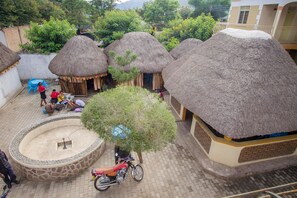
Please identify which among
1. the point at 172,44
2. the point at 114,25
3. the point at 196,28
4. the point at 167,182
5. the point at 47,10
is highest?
the point at 47,10

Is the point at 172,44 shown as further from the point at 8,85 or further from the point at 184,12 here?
the point at 184,12

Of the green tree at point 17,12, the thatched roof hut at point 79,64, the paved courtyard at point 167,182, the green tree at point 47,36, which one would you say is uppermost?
the green tree at point 17,12

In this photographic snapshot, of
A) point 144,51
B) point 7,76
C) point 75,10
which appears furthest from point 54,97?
point 75,10

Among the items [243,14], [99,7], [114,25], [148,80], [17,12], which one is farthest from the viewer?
[99,7]

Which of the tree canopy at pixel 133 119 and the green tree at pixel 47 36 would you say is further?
the green tree at pixel 47 36

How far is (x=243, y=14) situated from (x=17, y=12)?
20753 mm

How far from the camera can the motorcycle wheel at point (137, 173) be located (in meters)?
7.36

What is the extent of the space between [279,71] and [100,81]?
447 inches

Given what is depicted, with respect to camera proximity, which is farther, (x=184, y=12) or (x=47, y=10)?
(x=184, y=12)

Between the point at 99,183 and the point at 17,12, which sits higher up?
the point at 17,12

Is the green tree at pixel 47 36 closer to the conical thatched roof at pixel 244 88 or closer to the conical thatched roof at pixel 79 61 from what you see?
the conical thatched roof at pixel 79 61

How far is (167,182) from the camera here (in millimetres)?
7559

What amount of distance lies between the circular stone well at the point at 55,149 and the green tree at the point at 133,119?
1919 millimetres

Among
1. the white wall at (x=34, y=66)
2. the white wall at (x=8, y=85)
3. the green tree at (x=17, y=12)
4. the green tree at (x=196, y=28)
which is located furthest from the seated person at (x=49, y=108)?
the green tree at (x=196, y=28)
